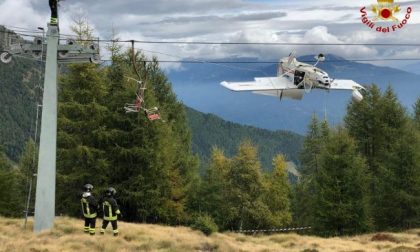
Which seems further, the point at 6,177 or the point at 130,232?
the point at 6,177

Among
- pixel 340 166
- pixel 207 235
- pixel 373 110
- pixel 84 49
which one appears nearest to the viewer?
pixel 84 49

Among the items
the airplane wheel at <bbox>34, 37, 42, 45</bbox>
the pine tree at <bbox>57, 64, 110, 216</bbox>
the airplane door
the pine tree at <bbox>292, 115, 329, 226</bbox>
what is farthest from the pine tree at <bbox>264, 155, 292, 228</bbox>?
the airplane wheel at <bbox>34, 37, 42, 45</bbox>

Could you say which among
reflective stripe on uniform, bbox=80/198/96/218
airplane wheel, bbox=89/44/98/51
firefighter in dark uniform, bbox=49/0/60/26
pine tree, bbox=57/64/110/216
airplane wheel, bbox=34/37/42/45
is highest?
firefighter in dark uniform, bbox=49/0/60/26

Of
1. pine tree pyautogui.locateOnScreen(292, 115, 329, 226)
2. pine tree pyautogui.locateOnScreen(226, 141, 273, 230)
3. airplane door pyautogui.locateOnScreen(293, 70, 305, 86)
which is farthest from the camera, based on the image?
pine tree pyautogui.locateOnScreen(292, 115, 329, 226)

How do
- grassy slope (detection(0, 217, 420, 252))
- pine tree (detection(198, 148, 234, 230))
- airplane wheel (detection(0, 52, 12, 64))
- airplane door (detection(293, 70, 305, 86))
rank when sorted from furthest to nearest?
pine tree (detection(198, 148, 234, 230)), airplane wheel (detection(0, 52, 12, 64)), grassy slope (detection(0, 217, 420, 252)), airplane door (detection(293, 70, 305, 86))

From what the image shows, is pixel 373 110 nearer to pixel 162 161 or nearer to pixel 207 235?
pixel 162 161

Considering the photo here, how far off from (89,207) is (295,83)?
10347mm

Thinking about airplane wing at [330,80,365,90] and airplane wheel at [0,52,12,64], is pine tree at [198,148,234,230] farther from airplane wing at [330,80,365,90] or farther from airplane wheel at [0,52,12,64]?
airplane wheel at [0,52,12,64]

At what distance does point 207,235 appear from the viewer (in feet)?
84.5

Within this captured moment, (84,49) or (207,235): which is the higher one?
(84,49)

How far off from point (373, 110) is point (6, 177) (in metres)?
36.9

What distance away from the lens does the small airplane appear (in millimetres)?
18750

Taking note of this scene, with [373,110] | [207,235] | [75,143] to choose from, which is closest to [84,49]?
[207,235]

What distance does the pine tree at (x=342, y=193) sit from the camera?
36.1 m
